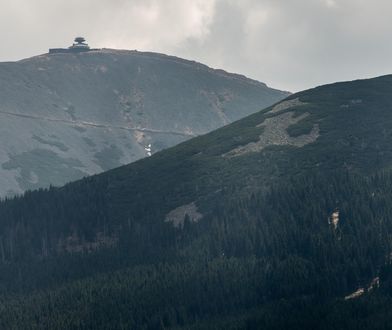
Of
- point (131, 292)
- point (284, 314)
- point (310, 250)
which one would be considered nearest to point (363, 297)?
point (284, 314)

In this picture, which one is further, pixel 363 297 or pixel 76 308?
pixel 76 308

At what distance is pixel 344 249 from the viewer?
18262 centimetres

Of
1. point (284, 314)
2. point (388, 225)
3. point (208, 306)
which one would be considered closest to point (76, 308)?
point (208, 306)

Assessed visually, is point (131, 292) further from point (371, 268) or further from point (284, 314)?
point (371, 268)

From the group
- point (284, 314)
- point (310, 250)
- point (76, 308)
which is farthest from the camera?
point (310, 250)

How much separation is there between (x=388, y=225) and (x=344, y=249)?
48.8ft

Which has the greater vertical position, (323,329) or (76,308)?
(76,308)

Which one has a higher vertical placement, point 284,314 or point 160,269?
point 160,269

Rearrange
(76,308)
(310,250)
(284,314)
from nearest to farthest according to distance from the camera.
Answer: (284,314), (76,308), (310,250)

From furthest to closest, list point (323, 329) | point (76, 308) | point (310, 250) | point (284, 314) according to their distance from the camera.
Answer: point (310, 250)
point (76, 308)
point (284, 314)
point (323, 329)

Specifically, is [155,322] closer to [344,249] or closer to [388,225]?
[344,249]

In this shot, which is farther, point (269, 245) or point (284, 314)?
point (269, 245)

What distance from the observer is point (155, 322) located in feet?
550

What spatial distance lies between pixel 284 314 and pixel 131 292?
35.2m
